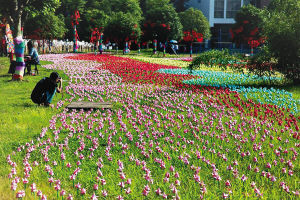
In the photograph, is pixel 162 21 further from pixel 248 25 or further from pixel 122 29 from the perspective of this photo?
pixel 248 25

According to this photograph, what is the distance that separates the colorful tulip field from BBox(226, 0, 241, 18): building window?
6213 centimetres

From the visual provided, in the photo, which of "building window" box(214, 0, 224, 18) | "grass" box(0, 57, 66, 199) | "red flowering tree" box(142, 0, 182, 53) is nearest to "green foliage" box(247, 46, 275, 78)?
"grass" box(0, 57, 66, 199)

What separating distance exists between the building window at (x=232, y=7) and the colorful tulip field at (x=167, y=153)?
204ft

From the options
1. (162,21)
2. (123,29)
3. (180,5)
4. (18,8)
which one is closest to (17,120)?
(18,8)

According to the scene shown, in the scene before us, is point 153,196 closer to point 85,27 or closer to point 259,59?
point 259,59

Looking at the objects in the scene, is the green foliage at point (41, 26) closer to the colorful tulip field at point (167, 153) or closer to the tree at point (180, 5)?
the colorful tulip field at point (167, 153)

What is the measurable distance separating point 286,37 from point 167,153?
9058 mm

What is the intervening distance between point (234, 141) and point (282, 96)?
16.3ft

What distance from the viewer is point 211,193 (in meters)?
3.95

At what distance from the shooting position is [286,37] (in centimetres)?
1174

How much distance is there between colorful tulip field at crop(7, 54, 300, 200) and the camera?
4.02 meters

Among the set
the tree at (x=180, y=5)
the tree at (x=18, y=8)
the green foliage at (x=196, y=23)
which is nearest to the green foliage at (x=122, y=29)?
the green foliage at (x=196, y=23)

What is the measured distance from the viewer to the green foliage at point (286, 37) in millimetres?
11609

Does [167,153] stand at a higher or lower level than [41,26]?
lower
